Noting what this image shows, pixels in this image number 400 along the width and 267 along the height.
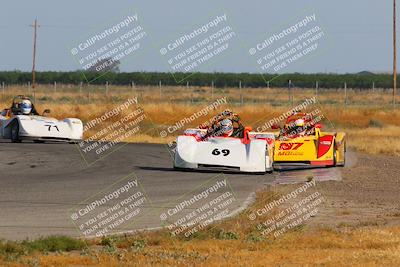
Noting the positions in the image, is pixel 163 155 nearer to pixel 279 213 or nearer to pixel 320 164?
pixel 320 164

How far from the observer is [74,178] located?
75.5 ft

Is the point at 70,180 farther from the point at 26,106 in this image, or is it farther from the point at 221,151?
the point at 26,106

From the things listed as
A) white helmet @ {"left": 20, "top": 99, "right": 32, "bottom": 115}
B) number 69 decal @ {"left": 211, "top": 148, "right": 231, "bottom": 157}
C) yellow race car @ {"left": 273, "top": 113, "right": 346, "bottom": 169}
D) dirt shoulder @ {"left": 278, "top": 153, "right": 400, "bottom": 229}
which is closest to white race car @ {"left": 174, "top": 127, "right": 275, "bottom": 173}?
number 69 decal @ {"left": 211, "top": 148, "right": 231, "bottom": 157}

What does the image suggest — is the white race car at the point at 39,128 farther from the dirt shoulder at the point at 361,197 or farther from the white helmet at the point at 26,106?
the dirt shoulder at the point at 361,197

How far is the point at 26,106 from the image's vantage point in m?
35.1

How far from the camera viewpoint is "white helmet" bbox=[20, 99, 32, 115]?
115 feet

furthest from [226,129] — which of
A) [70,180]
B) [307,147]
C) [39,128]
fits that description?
[39,128]

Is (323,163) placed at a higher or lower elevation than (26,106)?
lower

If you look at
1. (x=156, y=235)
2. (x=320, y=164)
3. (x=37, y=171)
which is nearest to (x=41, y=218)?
(x=156, y=235)

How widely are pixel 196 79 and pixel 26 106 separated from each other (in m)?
95.1

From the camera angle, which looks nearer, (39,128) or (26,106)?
(39,128)

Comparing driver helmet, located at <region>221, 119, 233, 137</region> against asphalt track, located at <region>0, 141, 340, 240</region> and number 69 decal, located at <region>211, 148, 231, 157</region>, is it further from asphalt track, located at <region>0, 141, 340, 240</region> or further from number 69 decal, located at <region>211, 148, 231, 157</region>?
number 69 decal, located at <region>211, 148, 231, 157</region>

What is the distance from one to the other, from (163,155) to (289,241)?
17.5 m

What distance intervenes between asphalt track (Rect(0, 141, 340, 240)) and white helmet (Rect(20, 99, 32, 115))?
1.74 metres
